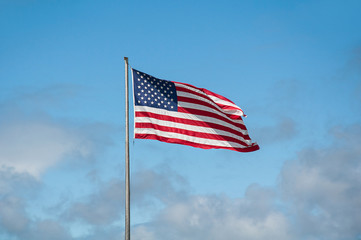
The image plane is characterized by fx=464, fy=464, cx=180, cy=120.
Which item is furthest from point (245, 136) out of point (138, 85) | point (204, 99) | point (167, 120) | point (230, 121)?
point (138, 85)

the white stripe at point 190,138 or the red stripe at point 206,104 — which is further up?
the red stripe at point 206,104

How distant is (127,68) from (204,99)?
620cm

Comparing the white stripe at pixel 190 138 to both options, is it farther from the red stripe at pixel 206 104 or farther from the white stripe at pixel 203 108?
the red stripe at pixel 206 104

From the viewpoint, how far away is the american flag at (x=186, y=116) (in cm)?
2762

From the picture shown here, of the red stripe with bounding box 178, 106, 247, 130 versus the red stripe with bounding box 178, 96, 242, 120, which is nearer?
the red stripe with bounding box 178, 106, 247, 130

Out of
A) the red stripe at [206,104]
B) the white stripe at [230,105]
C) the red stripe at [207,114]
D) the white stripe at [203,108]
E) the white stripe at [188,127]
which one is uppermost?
the white stripe at [230,105]

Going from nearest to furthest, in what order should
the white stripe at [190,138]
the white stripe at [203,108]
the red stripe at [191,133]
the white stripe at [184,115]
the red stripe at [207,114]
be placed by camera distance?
the white stripe at [190,138] → the red stripe at [191,133] → the white stripe at [184,115] → the red stripe at [207,114] → the white stripe at [203,108]

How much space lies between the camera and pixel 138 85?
28.0m

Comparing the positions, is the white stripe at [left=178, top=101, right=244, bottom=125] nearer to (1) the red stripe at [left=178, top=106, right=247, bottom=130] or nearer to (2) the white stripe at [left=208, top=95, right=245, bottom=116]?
(1) the red stripe at [left=178, top=106, right=247, bottom=130]

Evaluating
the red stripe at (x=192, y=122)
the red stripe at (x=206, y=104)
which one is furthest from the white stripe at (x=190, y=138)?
the red stripe at (x=206, y=104)

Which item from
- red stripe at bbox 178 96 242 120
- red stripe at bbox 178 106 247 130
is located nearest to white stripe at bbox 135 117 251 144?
red stripe at bbox 178 106 247 130

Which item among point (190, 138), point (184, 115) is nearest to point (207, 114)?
point (184, 115)

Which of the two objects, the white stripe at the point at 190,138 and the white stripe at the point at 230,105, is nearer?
the white stripe at the point at 190,138

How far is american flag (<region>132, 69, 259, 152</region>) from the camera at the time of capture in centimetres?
2762
